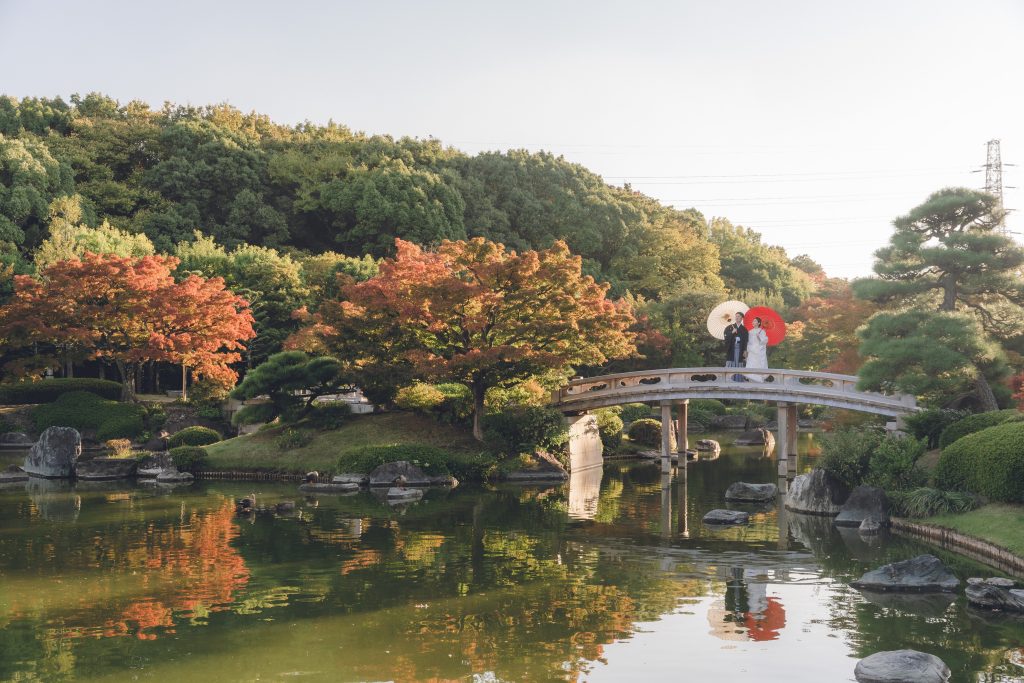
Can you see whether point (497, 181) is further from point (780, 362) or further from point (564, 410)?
point (564, 410)

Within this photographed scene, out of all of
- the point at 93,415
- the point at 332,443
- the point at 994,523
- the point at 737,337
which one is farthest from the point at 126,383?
the point at 994,523

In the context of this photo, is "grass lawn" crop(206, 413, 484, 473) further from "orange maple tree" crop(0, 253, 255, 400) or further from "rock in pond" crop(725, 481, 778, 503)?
"rock in pond" crop(725, 481, 778, 503)

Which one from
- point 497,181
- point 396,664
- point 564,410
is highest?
point 497,181

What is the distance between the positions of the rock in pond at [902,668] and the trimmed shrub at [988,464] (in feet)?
31.7

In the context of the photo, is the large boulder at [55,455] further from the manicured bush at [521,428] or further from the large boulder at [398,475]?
the manicured bush at [521,428]

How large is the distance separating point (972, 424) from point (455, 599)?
50.4ft

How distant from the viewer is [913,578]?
17.3m

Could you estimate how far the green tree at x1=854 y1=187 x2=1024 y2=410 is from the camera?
28.1m

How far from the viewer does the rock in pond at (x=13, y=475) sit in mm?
32594

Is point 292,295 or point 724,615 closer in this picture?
point 724,615

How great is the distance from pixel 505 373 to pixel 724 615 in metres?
19.1

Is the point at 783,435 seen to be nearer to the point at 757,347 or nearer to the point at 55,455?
the point at 757,347

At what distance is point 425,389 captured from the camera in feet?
117

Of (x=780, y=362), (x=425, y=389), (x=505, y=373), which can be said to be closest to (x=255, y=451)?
(x=425, y=389)
